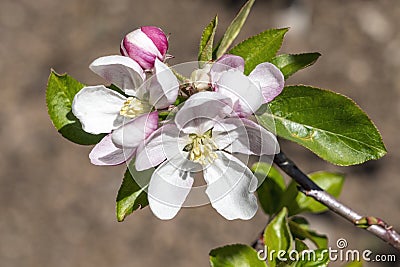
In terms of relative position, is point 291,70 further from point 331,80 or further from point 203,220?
point 331,80

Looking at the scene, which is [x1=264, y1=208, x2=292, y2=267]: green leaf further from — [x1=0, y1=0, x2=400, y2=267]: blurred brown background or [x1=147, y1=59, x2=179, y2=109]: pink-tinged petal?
[x1=0, y1=0, x2=400, y2=267]: blurred brown background

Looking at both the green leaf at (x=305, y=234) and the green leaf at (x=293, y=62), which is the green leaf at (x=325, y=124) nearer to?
the green leaf at (x=293, y=62)

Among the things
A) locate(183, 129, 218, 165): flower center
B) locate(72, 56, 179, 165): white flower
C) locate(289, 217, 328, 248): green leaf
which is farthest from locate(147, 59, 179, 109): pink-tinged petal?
locate(289, 217, 328, 248): green leaf

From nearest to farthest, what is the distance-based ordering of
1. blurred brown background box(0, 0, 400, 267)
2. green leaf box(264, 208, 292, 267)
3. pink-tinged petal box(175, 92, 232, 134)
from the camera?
pink-tinged petal box(175, 92, 232, 134) → green leaf box(264, 208, 292, 267) → blurred brown background box(0, 0, 400, 267)

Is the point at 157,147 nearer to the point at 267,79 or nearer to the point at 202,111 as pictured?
the point at 202,111

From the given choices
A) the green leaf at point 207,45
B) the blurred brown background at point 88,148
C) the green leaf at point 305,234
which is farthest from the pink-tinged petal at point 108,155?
the blurred brown background at point 88,148

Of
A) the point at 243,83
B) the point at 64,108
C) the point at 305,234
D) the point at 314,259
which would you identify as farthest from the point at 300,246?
the point at 64,108
